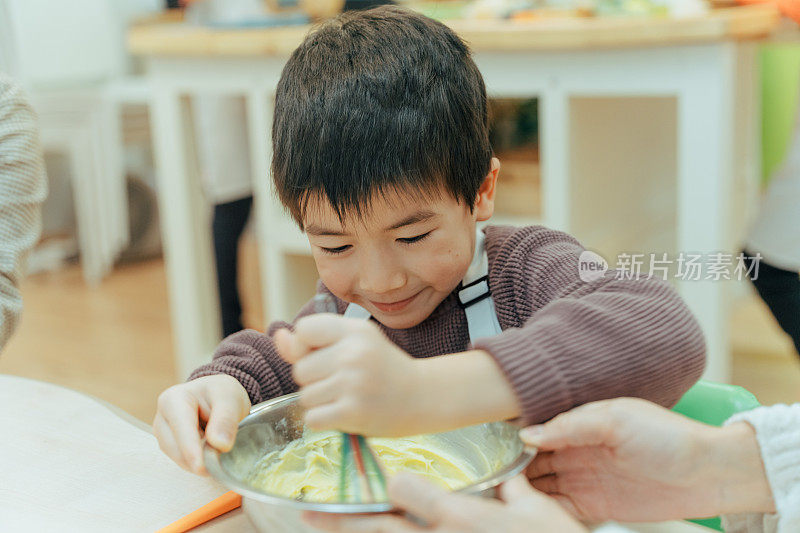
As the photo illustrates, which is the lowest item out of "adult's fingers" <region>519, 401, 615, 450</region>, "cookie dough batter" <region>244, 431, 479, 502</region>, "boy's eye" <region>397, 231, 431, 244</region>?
"cookie dough batter" <region>244, 431, 479, 502</region>

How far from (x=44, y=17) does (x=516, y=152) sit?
6.47 ft

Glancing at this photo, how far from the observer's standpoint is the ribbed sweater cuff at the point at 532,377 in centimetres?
56

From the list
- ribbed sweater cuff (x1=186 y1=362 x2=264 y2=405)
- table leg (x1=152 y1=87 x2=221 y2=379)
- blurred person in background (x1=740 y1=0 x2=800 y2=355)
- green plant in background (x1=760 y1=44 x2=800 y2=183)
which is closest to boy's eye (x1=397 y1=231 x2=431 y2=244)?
ribbed sweater cuff (x1=186 y1=362 x2=264 y2=405)

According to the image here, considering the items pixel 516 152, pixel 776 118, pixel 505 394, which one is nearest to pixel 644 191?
pixel 516 152

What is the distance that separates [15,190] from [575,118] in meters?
0.98

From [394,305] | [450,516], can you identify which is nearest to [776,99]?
[394,305]

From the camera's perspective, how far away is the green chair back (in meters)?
0.76

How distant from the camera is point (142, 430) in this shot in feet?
2.51

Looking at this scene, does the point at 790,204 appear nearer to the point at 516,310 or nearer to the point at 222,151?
the point at 516,310

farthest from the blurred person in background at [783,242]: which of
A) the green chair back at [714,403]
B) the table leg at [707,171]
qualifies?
the green chair back at [714,403]

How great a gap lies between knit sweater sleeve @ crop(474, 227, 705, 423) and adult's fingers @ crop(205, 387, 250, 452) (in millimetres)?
191

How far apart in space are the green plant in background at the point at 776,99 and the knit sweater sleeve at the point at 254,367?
7.06 feet

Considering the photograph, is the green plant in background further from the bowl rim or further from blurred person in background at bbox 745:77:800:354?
the bowl rim

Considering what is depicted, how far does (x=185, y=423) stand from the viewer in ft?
2.11
